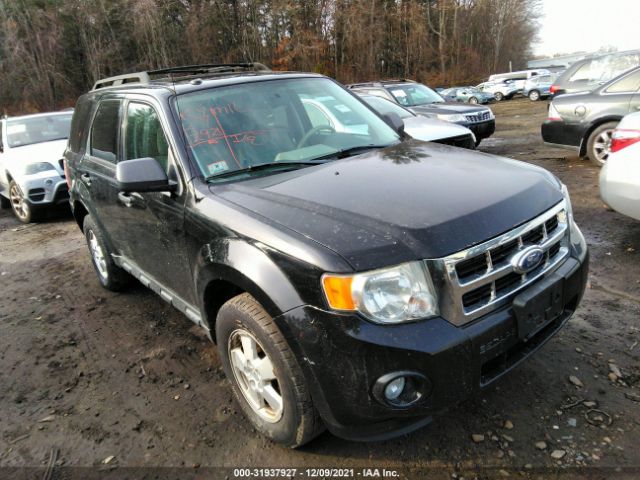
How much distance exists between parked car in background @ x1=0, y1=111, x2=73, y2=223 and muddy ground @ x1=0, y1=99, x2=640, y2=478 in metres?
3.70

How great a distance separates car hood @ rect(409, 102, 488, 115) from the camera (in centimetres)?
966

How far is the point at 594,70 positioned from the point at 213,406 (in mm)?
10999

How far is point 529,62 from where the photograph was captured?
6391cm

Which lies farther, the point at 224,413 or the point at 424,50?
the point at 424,50

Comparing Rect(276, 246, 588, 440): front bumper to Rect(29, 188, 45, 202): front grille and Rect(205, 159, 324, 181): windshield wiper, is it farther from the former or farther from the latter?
Rect(29, 188, 45, 202): front grille

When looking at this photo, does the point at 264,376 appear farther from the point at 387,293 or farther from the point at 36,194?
the point at 36,194

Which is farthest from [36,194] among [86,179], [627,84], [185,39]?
[185,39]

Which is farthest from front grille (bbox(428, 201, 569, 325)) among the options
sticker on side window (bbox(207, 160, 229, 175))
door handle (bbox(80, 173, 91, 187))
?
Answer: door handle (bbox(80, 173, 91, 187))

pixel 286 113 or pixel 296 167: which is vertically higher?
pixel 286 113

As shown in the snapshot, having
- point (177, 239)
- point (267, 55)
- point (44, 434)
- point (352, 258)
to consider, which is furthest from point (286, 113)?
point (267, 55)

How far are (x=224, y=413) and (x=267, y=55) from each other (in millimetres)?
33267

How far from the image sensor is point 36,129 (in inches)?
336

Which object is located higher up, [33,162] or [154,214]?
[154,214]

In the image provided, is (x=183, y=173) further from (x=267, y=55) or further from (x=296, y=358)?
(x=267, y=55)
